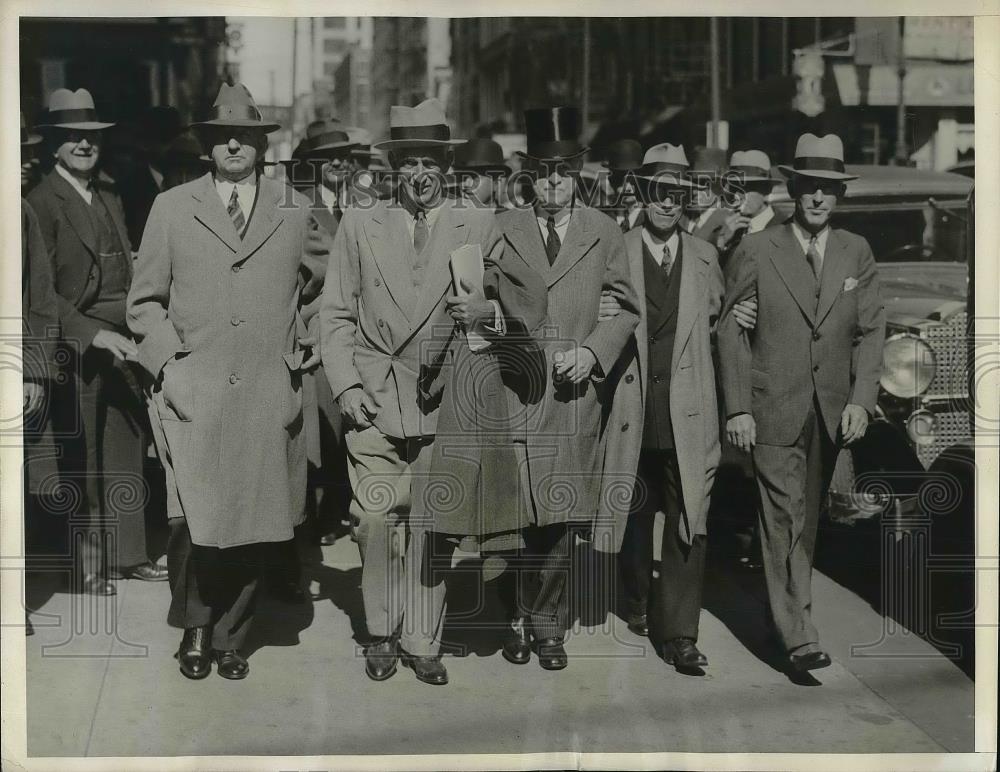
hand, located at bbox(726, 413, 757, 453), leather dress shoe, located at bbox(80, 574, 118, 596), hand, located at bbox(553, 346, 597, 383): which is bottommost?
leather dress shoe, located at bbox(80, 574, 118, 596)

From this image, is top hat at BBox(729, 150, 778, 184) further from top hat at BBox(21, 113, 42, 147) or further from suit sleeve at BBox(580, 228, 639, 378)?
top hat at BBox(21, 113, 42, 147)

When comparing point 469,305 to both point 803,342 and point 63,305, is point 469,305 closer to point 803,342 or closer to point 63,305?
point 803,342

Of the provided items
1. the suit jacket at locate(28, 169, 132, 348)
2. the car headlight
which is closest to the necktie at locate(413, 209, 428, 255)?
the suit jacket at locate(28, 169, 132, 348)

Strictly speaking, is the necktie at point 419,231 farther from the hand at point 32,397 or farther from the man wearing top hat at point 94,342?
the hand at point 32,397

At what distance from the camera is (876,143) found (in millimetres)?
7445

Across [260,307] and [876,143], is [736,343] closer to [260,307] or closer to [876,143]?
[876,143]

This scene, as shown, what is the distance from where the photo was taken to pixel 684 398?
6789 millimetres

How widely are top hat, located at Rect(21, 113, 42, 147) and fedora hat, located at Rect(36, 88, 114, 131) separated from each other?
0.05m

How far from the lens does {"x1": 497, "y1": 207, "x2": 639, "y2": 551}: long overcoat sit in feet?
21.7

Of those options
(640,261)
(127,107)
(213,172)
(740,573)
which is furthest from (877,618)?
(127,107)

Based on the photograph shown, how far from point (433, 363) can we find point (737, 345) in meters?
1.27

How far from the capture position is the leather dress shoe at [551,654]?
671cm

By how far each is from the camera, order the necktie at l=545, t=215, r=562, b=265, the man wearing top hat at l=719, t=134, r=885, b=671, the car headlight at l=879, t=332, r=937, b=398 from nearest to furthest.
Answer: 1. the necktie at l=545, t=215, r=562, b=265
2. the man wearing top hat at l=719, t=134, r=885, b=671
3. the car headlight at l=879, t=332, r=937, b=398

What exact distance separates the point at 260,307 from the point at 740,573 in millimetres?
2356
